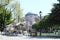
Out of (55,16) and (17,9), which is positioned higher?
(17,9)

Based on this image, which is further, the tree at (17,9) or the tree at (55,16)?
the tree at (17,9)

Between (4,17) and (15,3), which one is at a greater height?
(15,3)

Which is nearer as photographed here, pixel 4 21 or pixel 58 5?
pixel 58 5

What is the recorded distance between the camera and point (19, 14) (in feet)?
185

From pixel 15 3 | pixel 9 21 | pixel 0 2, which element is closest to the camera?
pixel 0 2

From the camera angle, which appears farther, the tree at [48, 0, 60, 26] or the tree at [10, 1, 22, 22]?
the tree at [10, 1, 22, 22]

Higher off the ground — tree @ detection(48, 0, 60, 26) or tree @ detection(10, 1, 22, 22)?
tree @ detection(10, 1, 22, 22)

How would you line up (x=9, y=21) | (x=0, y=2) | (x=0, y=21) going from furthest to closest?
(x=9, y=21) < (x=0, y=21) < (x=0, y=2)

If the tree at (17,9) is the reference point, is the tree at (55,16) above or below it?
below

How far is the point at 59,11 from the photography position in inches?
1420

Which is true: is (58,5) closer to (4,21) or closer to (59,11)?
(59,11)

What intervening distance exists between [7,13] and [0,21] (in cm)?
296

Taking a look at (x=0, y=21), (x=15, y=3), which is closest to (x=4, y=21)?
(x=0, y=21)

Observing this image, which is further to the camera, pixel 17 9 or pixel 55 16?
pixel 17 9
